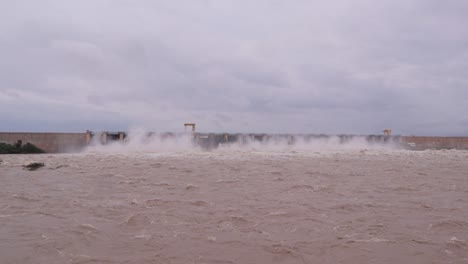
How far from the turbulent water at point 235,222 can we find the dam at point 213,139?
91.6 ft

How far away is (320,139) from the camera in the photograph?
5162cm

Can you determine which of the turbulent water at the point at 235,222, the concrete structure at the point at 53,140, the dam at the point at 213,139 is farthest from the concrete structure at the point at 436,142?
the turbulent water at the point at 235,222

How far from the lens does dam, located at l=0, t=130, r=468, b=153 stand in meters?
38.2

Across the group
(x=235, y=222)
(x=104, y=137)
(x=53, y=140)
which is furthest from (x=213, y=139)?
(x=235, y=222)

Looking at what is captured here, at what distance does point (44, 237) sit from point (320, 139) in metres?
47.6

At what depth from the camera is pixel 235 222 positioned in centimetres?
738

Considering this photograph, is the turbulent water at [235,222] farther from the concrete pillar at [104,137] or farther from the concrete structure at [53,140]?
the concrete pillar at [104,137]

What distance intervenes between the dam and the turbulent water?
2793 centimetres

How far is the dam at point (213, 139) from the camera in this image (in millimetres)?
38219

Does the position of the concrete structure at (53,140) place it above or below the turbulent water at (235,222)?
above

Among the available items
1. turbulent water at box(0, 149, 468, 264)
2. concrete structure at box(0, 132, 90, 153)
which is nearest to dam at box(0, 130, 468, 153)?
concrete structure at box(0, 132, 90, 153)

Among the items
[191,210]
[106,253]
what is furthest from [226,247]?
[191,210]

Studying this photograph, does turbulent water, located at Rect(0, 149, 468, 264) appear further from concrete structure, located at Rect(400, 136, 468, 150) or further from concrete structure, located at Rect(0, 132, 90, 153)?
concrete structure, located at Rect(400, 136, 468, 150)

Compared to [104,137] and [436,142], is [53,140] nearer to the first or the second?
[104,137]
